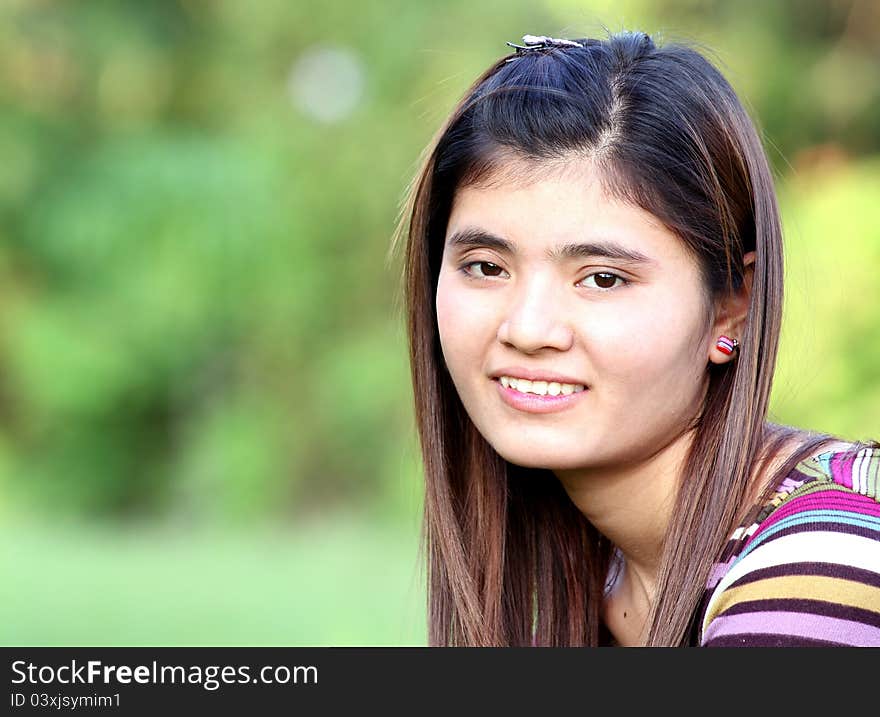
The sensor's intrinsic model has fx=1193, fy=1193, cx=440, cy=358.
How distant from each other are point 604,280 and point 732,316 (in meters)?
0.29

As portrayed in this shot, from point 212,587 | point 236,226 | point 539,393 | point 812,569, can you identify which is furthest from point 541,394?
point 236,226

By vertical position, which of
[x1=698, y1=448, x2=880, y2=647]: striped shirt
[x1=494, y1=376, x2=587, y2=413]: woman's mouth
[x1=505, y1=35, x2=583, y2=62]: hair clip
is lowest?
[x1=698, y1=448, x2=880, y2=647]: striped shirt

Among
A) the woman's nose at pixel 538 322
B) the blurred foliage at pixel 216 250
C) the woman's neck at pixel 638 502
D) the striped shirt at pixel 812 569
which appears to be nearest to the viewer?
the striped shirt at pixel 812 569

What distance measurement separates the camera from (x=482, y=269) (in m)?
2.07

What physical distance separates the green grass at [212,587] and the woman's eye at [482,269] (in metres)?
2.80

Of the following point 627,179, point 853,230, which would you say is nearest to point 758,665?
point 627,179

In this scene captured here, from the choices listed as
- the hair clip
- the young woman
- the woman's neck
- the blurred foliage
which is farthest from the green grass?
the hair clip

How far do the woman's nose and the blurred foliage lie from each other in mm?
7060

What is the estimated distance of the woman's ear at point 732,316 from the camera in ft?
6.84

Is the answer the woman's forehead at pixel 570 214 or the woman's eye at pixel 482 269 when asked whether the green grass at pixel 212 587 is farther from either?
the woman's forehead at pixel 570 214

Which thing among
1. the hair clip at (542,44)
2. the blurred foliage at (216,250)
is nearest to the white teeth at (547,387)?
the hair clip at (542,44)

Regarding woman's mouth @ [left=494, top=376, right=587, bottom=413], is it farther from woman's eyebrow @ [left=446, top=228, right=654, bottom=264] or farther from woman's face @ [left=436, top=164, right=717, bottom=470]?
woman's eyebrow @ [left=446, top=228, right=654, bottom=264]

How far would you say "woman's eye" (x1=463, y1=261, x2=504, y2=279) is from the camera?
2.05 meters

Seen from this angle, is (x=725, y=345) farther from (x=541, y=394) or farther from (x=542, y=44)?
(x=542, y=44)
